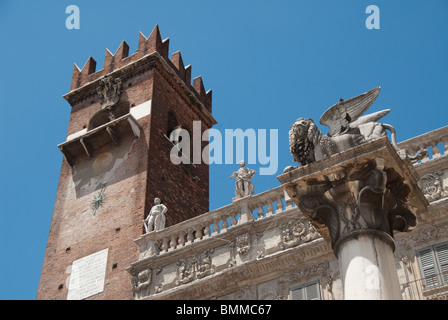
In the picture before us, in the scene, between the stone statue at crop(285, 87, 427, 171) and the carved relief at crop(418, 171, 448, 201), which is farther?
the carved relief at crop(418, 171, 448, 201)

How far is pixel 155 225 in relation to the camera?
2117 centimetres

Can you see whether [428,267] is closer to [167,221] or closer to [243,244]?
[243,244]

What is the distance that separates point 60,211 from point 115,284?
6273mm

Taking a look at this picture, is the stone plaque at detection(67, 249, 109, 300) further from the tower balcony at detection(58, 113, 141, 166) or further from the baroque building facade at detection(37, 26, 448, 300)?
the tower balcony at detection(58, 113, 141, 166)

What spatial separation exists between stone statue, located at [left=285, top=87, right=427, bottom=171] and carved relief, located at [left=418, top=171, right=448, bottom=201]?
6.39 meters

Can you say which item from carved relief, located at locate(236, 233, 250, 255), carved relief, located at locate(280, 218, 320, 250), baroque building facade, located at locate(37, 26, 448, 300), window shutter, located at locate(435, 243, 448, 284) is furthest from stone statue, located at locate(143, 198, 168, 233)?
window shutter, located at locate(435, 243, 448, 284)

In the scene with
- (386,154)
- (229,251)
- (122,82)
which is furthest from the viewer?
(122,82)

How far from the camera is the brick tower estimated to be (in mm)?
25750

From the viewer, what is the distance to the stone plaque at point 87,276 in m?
24.8

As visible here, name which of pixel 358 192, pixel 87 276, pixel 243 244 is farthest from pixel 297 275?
pixel 87 276
